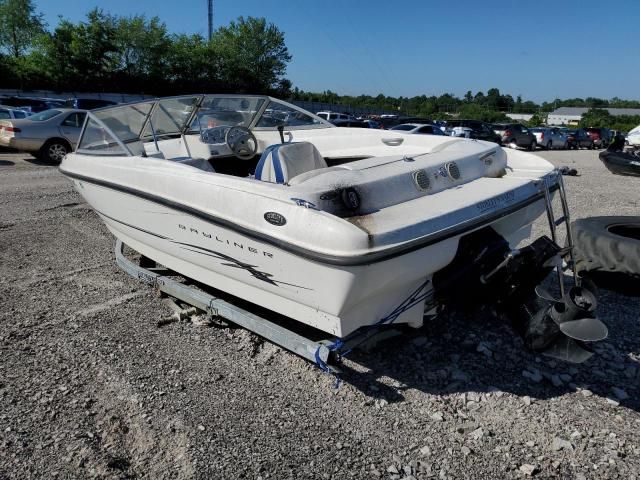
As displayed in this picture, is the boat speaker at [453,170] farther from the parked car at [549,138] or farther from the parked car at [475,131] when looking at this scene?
the parked car at [549,138]

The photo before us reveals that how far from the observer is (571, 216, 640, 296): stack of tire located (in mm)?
3977

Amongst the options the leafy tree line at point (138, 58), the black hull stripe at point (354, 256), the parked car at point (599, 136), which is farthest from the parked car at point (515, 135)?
the leafy tree line at point (138, 58)

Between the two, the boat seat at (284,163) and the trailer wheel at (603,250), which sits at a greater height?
the boat seat at (284,163)

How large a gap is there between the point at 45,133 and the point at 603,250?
35.5 ft

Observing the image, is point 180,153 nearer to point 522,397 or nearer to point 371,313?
point 371,313

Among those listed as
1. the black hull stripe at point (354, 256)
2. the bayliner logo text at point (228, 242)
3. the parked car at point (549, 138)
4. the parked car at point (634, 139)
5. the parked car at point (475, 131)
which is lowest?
the parked car at point (549, 138)

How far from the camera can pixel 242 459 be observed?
2.16 meters

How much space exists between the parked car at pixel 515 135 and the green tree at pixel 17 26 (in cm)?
4454

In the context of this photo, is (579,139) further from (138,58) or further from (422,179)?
(138,58)

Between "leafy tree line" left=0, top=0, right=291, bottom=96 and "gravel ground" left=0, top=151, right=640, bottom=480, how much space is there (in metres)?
36.9

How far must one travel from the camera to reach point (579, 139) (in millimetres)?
27141

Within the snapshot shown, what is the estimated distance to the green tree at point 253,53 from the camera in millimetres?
46188

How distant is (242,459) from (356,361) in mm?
1054

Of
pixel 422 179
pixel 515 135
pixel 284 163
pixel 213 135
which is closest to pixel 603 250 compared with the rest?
pixel 422 179
